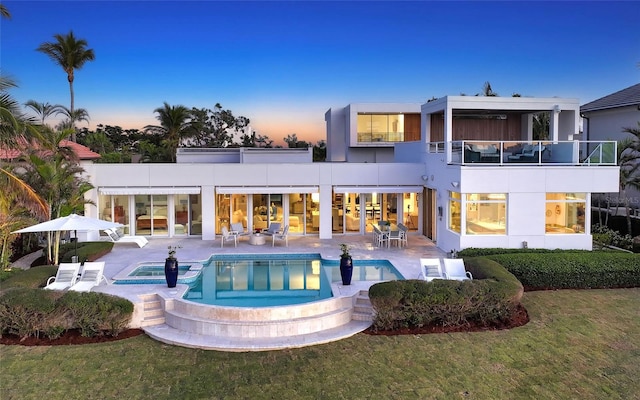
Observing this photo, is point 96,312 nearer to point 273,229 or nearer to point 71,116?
point 273,229

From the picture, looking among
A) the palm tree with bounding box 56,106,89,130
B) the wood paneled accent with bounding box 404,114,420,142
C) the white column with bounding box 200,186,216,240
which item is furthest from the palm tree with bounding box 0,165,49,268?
the wood paneled accent with bounding box 404,114,420,142

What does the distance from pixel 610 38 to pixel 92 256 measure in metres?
32.5

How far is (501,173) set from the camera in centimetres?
2023

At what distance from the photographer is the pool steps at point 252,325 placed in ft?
40.2

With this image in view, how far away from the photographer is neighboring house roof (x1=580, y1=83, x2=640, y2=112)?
31.2 metres

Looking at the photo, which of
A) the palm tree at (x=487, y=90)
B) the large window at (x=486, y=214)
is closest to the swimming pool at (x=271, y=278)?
the large window at (x=486, y=214)

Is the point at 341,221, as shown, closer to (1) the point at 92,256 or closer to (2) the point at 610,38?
(1) the point at 92,256

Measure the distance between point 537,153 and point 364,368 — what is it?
14.4m

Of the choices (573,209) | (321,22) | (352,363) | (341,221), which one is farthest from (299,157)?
(352,363)

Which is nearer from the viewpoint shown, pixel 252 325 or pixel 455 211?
pixel 252 325

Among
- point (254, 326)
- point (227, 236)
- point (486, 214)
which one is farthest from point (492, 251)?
point (227, 236)

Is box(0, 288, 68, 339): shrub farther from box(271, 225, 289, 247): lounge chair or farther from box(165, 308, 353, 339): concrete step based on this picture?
box(271, 225, 289, 247): lounge chair

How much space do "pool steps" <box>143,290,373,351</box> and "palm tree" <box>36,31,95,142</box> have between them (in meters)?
30.6

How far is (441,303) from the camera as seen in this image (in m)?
13.0
